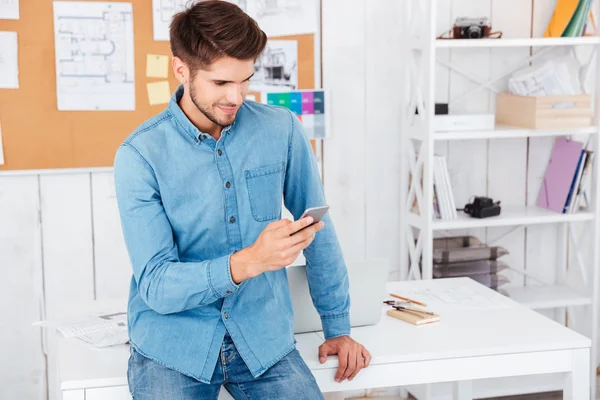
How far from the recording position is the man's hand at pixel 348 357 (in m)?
1.93

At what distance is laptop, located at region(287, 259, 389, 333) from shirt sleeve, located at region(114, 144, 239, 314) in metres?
0.37

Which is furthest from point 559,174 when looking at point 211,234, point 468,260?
point 211,234

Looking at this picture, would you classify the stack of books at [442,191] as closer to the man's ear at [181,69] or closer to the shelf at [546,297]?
the shelf at [546,297]

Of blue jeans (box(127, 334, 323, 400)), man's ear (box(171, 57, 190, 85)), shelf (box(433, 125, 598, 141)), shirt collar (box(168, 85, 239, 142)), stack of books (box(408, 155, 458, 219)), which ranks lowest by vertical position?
blue jeans (box(127, 334, 323, 400))

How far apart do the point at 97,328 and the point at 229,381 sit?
433mm

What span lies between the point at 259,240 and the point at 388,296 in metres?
0.80

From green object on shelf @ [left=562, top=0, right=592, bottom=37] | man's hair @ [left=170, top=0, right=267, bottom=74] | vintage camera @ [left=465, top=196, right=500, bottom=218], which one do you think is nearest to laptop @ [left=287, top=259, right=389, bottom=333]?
man's hair @ [left=170, top=0, right=267, bottom=74]

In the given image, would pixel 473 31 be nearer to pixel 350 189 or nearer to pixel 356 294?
pixel 350 189

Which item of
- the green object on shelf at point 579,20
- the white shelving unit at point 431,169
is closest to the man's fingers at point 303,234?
the white shelving unit at point 431,169

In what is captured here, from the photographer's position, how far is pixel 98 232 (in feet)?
10.6

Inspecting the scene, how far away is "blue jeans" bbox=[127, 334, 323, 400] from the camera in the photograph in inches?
70.7

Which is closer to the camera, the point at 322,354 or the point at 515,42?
the point at 322,354

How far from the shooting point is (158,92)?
3182mm

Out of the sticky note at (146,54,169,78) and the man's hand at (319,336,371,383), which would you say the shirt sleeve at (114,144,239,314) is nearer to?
the man's hand at (319,336,371,383)
